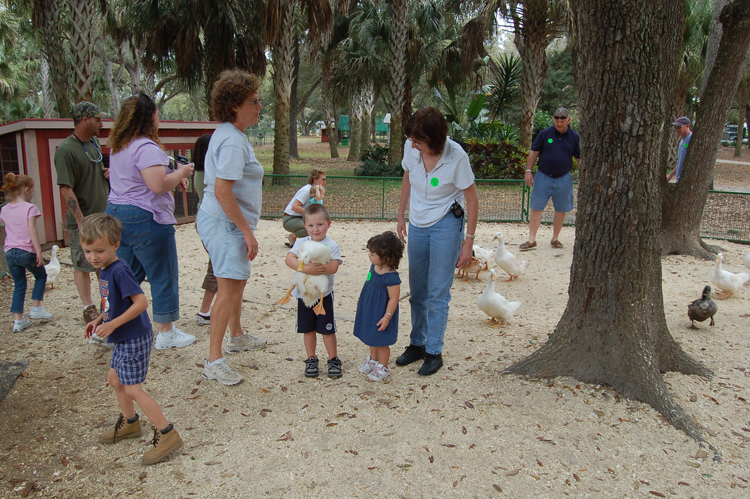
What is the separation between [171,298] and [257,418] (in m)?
1.30

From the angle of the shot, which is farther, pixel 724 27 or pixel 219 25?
pixel 219 25

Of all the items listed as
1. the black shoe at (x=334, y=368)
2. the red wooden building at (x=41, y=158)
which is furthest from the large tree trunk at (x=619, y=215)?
the red wooden building at (x=41, y=158)

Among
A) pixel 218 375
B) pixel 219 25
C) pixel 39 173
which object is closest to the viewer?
pixel 218 375

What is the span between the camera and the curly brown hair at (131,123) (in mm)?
3615

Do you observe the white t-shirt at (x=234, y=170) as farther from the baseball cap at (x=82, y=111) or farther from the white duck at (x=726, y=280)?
the white duck at (x=726, y=280)

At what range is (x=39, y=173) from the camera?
7.50 meters

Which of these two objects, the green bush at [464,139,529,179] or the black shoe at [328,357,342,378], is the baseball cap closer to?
the black shoe at [328,357,342,378]

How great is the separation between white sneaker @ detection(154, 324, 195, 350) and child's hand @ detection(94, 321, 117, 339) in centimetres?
160

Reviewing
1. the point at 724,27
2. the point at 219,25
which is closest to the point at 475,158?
the point at 219,25

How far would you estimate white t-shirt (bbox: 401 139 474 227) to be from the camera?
3.46m

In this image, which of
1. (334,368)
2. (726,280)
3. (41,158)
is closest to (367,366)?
(334,368)

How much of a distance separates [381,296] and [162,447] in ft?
4.99

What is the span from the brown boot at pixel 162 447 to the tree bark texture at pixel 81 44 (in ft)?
31.1

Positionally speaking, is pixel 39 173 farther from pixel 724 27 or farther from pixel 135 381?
pixel 724 27
